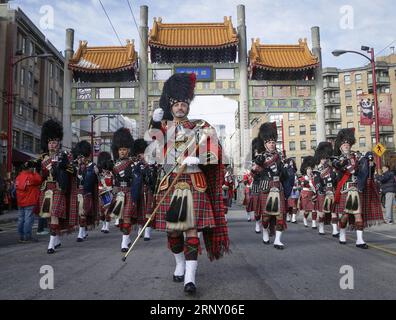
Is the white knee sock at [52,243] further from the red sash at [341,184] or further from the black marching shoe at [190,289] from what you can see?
the red sash at [341,184]

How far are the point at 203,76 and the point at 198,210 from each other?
2486 centimetres

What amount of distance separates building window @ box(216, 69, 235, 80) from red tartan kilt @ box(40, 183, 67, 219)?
72.8 ft

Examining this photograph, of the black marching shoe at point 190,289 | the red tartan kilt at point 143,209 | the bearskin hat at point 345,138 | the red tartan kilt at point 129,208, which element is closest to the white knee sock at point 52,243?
the red tartan kilt at point 129,208

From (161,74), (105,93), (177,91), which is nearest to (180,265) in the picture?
(177,91)

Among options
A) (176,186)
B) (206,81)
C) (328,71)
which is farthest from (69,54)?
(328,71)

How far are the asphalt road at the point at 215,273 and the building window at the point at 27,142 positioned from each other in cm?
2804

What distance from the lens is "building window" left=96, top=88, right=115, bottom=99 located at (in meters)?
29.0

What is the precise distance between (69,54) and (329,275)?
27945mm

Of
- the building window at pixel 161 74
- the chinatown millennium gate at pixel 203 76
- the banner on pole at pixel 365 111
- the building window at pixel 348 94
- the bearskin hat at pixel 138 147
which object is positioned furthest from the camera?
the building window at pixel 348 94

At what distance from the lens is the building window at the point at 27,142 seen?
33.9 meters

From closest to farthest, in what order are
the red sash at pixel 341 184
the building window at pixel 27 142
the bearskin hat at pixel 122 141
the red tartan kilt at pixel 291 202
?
the red sash at pixel 341 184 < the bearskin hat at pixel 122 141 < the red tartan kilt at pixel 291 202 < the building window at pixel 27 142

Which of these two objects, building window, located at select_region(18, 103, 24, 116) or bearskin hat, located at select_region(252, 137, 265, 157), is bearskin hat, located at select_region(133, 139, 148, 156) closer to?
bearskin hat, located at select_region(252, 137, 265, 157)

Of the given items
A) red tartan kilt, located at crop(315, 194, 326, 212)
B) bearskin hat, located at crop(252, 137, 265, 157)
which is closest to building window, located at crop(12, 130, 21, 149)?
bearskin hat, located at crop(252, 137, 265, 157)

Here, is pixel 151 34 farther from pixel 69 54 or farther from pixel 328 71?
pixel 328 71
